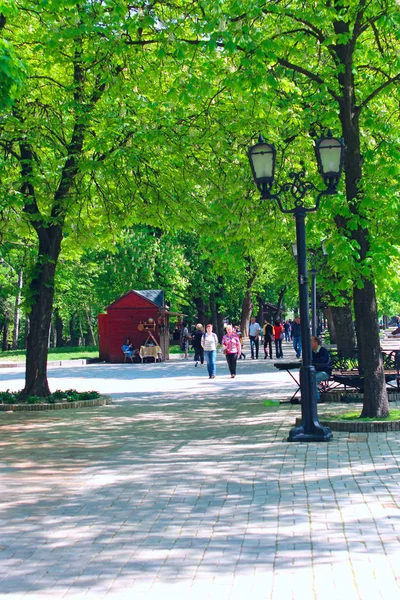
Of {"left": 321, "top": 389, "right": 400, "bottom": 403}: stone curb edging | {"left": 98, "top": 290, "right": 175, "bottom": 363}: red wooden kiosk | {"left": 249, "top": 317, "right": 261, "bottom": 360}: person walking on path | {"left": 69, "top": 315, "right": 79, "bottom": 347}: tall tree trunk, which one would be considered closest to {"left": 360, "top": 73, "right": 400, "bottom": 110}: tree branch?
{"left": 321, "top": 389, "right": 400, "bottom": 403}: stone curb edging

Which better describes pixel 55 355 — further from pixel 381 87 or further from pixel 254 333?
pixel 381 87

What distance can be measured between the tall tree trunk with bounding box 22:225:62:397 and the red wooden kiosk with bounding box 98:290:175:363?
19512mm

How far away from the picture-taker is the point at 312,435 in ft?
37.6

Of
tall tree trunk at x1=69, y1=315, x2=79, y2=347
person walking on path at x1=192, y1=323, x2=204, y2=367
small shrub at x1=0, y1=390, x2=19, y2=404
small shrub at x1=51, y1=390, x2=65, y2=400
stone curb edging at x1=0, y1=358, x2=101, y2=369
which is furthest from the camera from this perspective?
tall tree trunk at x1=69, y1=315, x2=79, y2=347

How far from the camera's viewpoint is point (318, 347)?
1544 cm

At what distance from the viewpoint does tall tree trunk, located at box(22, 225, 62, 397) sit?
17.8 meters

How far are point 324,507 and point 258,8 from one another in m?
7.11

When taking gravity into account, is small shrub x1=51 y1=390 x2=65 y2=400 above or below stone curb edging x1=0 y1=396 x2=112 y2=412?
above

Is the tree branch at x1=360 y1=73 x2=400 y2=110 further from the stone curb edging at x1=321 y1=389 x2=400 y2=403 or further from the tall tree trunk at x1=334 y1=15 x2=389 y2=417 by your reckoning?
the stone curb edging at x1=321 y1=389 x2=400 y2=403

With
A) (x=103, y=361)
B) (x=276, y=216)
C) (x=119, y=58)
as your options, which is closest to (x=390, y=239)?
(x=276, y=216)

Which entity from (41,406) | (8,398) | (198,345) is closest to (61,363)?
(198,345)

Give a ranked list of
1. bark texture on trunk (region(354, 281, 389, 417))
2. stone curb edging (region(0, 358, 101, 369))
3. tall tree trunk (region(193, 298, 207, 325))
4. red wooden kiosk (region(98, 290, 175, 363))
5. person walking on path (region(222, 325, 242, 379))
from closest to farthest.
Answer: bark texture on trunk (region(354, 281, 389, 417))
person walking on path (region(222, 325, 242, 379))
stone curb edging (region(0, 358, 101, 369))
red wooden kiosk (region(98, 290, 175, 363))
tall tree trunk (region(193, 298, 207, 325))

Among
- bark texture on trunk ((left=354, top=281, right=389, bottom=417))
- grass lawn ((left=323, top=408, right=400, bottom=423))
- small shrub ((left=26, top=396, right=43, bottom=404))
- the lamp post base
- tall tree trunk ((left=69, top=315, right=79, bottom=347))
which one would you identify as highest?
tall tree trunk ((left=69, top=315, right=79, bottom=347))

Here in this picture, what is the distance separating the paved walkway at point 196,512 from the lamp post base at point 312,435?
28cm
